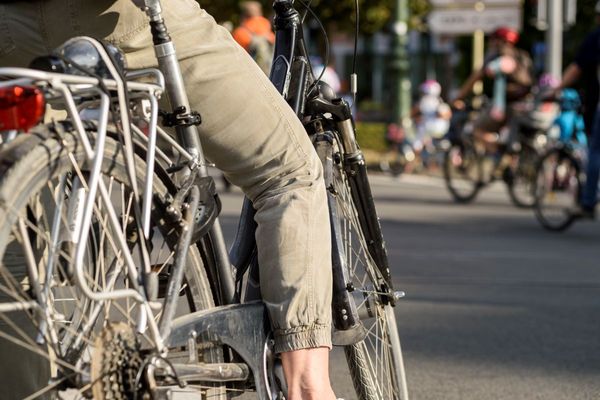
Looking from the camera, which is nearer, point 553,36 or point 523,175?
point 523,175

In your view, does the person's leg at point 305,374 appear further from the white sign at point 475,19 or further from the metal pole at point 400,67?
the white sign at point 475,19

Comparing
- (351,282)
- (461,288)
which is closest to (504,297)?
(461,288)

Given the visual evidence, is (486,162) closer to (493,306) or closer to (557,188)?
(557,188)

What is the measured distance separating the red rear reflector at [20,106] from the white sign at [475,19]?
2045 cm

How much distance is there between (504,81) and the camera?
1596cm

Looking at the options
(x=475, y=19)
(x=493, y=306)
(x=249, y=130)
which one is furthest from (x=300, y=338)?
(x=475, y=19)

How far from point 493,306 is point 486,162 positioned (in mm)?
7951

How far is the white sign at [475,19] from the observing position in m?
22.4

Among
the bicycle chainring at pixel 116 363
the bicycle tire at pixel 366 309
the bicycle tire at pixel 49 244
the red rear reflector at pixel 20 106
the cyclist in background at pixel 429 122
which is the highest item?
the red rear reflector at pixel 20 106

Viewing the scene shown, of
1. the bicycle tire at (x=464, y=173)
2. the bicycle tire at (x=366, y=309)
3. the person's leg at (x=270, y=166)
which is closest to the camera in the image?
the person's leg at (x=270, y=166)

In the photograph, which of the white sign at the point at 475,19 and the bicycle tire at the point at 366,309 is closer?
the bicycle tire at the point at 366,309

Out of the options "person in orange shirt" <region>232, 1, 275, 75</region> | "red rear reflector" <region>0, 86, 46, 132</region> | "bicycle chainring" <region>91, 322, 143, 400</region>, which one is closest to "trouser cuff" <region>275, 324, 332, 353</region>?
"bicycle chainring" <region>91, 322, 143, 400</region>

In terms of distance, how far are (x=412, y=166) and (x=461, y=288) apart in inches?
472

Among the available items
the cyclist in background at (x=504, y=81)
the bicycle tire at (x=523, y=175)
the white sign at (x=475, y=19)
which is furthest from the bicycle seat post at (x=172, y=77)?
the white sign at (x=475, y=19)
